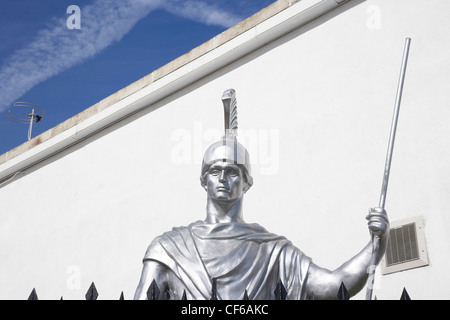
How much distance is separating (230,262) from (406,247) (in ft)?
9.23

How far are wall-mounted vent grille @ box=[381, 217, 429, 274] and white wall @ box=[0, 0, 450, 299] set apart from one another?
0.08 metres

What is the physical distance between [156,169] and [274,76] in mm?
2047

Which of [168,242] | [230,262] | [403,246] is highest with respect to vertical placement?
[403,246]

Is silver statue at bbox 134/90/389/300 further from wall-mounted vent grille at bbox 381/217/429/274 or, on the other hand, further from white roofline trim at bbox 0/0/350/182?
white roofline trim at bbox 0/0/350/182

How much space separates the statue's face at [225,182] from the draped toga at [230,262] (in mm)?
236

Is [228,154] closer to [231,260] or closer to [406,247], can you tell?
[231,260]

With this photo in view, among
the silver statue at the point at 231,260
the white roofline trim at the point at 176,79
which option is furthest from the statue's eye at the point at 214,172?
the white roofline trim at the point at 176,79

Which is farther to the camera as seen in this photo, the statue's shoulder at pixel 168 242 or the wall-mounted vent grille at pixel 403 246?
the wall-mounted vent grille at pixel 403 246

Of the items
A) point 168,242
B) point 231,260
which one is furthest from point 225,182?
point 231,260

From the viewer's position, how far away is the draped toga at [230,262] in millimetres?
4246

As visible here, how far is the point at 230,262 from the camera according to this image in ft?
14.2

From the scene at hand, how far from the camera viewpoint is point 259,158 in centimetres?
849

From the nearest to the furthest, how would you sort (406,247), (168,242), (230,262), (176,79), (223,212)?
(230,262) → (168,242) → (223,212) → (406,247) → (176,79)

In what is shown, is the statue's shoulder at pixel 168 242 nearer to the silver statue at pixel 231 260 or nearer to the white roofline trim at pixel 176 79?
the silver statue at pixel 231 260
